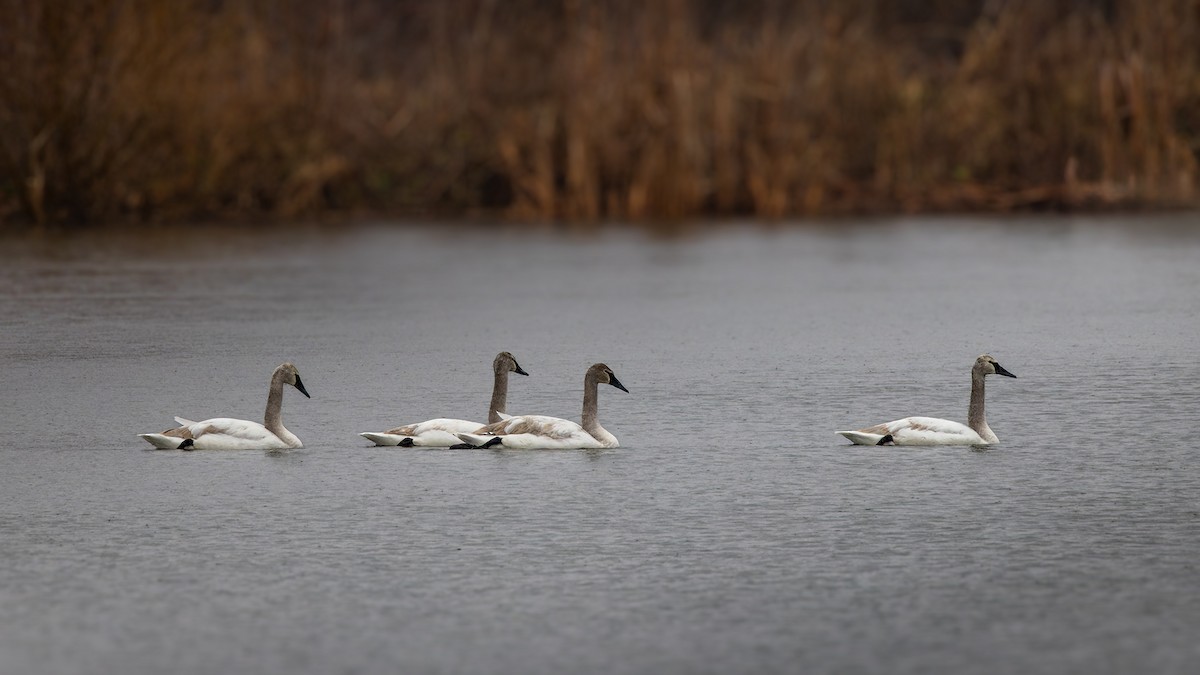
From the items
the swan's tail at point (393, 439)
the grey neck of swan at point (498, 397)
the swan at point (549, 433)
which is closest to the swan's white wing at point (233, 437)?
the swan's tail at point (393, 439)

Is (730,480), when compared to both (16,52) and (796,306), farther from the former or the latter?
(16,52)

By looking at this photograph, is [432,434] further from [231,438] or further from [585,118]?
[585,118]

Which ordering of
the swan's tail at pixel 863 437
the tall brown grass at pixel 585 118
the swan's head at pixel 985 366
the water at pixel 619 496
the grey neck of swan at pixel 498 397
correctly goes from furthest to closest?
the tall brown grass at pixel 585 118
the grey neck of swan at pixel 498 397
the swan's head at pixel 985 366
the swan's tail at pixel 863 437
the water at pixel 619 496

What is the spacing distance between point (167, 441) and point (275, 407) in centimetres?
53

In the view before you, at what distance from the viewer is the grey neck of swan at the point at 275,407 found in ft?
31.1

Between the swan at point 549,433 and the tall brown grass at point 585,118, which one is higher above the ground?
the tall brown grass at point 585,118

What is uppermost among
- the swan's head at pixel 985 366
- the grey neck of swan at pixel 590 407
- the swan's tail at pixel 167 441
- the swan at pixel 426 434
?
the swan's head at pixel 985 366

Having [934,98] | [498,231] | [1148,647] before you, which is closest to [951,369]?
[1148,647]

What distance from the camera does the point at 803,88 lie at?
28953 mm

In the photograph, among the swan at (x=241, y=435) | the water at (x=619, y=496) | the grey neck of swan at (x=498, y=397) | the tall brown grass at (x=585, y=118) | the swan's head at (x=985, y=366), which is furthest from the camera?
the tall brown grass at (x=585, y=118)

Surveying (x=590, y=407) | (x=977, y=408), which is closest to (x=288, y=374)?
(x=590, y=407)

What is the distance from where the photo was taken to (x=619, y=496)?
27.0ft

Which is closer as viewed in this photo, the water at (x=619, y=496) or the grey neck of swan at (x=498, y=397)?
the water at (x=619, y=496)

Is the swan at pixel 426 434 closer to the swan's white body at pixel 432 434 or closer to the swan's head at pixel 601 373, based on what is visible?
the swan's white body at pixel 432 434
